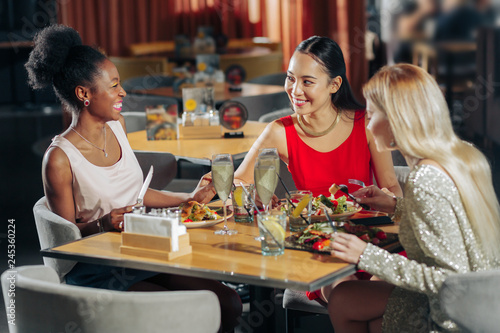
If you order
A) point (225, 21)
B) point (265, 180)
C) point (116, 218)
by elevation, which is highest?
point (225, 21)

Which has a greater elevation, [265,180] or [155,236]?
[265,180]

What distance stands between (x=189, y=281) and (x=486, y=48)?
604 centimetres

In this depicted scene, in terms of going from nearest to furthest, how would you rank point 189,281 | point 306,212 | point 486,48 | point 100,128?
1. point 306,212
2. point 189,281
3. point 100,128
4. point 486,48

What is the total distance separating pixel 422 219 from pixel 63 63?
4.73 feet

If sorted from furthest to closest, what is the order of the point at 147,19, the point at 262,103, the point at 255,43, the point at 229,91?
the point at 147,19 → the point at 255,43 → the point at 229,91 → the point at 262,103

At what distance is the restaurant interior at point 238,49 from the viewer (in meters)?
6.58

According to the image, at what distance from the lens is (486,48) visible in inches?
298

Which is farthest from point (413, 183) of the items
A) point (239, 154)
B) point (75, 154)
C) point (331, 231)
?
point (239, 154)

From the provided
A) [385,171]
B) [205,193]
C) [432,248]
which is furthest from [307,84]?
[432,248]

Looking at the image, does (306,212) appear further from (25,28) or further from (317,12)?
(25,28)

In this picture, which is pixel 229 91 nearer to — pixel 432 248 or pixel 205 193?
pixel 205 193

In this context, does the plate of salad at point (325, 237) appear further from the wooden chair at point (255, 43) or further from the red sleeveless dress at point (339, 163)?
the wooden chair at point (255, 43)

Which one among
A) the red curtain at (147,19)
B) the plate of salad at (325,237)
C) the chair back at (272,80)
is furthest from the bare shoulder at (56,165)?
the red curtain at (147,19)

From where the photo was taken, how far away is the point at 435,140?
6.37 feet
